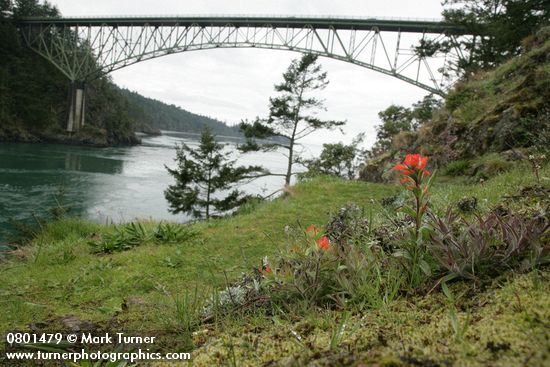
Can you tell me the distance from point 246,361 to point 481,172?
20.3 ft

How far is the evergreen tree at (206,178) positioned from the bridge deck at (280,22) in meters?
15.2

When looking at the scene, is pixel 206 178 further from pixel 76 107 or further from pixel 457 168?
pixel 76 107

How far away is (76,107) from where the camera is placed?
56.2 meters

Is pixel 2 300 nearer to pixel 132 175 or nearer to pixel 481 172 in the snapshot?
pixel 481 172

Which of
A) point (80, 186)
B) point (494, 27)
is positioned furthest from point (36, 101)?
point (494, 27)

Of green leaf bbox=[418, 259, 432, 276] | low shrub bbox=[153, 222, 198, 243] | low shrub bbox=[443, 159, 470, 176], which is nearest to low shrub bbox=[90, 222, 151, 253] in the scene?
low shrub bbox=[153, 222, 198, 243]

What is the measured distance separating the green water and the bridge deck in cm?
1588

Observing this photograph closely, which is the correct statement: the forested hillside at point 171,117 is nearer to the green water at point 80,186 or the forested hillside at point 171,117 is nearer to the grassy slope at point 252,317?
the green water at point 80,186

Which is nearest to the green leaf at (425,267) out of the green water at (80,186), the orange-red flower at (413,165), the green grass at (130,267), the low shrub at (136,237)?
the orange-red flower at (413,165)

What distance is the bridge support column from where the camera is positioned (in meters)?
55.1

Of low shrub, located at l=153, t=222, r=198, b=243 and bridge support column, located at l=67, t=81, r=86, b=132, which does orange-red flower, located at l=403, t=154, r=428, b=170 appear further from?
bridge support column, located at l=67, t=81, r=86, b=132

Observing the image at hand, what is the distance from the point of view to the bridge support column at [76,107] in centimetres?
5512

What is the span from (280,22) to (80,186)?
76.0ft

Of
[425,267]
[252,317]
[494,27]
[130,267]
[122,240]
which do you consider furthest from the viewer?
[494,27]
